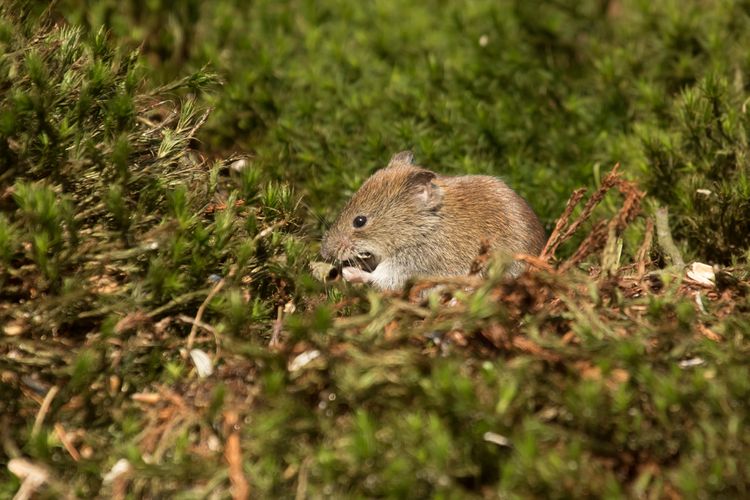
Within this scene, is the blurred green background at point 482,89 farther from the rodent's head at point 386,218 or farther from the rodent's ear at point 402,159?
the rodent's head at point 386,218

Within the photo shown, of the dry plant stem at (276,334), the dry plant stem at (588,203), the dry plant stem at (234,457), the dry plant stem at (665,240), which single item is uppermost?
the dry plant stem at (588,203)

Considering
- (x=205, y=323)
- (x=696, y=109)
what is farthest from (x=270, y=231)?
(x=696, y=109)

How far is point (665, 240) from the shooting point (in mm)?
4980

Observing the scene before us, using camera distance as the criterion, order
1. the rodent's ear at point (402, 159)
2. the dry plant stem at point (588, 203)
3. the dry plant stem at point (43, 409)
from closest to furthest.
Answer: the dry plant stem at point (43, 409) < the dry plant stem at point (588, 203) < the rodent's ear at point (402, 159)

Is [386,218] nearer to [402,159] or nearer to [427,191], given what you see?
[427,191]

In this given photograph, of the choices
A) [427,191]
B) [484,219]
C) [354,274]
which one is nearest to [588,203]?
[484,219]

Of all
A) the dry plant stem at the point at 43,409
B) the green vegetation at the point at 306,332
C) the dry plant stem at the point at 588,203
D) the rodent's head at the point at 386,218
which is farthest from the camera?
the rodent's head at the point at 386,218

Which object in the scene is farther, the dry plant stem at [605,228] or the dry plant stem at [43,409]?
the dry plant stem at [605,228]

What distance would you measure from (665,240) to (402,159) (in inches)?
67.5

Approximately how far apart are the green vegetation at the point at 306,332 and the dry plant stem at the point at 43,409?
0.01 meters

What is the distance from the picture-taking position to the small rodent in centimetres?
532

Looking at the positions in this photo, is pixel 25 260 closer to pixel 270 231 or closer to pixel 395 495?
pixel 270 231

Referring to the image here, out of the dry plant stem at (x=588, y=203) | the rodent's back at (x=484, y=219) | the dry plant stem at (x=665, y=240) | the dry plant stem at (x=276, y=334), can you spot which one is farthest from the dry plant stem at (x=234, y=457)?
the dry plant stem at (x=665, y=240)

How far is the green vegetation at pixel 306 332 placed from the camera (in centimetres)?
312
